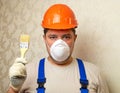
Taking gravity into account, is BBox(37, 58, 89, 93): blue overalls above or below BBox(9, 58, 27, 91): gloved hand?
below

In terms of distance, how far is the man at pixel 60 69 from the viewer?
134cm

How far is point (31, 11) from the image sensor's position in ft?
6.09

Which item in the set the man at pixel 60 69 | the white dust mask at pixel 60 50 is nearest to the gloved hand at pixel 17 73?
the man at pixel 60 69

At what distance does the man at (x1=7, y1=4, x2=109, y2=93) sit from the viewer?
1344 millimetres

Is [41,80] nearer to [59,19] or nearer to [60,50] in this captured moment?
[60,50]

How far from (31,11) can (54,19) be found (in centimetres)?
47

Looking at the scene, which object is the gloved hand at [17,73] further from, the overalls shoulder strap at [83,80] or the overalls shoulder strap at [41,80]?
the overalls shoulder strap at [83,80]

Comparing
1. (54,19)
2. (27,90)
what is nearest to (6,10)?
(54,19)

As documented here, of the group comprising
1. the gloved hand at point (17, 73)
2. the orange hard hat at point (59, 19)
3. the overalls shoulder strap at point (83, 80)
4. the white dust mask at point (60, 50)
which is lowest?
the overalls shoulder strap at point (83, 80)

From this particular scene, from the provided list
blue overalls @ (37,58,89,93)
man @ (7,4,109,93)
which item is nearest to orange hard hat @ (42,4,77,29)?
man @ (7,4,109,93)

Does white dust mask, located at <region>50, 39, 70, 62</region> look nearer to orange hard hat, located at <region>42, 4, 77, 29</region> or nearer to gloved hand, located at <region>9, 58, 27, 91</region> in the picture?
orange hard hat, located at <region>42, 4, 77, 29</region>

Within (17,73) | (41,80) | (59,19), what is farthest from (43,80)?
(59,19)

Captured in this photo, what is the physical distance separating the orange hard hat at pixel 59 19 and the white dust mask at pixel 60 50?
95 mm

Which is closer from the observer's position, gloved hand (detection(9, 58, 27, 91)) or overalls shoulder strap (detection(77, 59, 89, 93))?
gloved hand (detection(9, 58, 27, 91))
